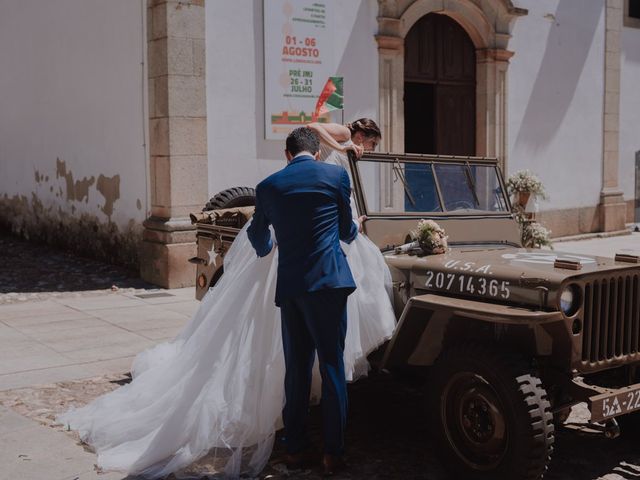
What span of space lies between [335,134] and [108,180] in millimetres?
6792

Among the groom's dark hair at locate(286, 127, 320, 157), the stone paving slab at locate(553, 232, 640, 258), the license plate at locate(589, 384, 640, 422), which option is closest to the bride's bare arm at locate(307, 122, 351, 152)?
the groom's dark hair at locate(286, 127, 320, 157)

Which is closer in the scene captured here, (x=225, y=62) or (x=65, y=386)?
(x=65, y=386)

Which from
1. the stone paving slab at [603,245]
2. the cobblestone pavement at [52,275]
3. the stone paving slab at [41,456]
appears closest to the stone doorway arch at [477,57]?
the stone paving slab at [603,245]

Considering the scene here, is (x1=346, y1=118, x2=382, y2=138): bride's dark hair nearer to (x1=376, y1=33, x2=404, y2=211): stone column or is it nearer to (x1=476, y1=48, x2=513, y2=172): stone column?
(x1=376, y1=33, x2=404, y2=211): stone column

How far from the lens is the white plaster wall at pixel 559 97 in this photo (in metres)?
14.1

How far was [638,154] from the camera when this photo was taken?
16828 mm

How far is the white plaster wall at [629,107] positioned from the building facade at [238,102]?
0.15ft

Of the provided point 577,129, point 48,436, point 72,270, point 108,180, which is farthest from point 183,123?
point 577,129

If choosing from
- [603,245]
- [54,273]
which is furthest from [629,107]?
[54,273]

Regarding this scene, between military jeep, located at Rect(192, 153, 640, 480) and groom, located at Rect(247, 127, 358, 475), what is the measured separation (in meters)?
0.43

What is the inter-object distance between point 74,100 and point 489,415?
10.0m

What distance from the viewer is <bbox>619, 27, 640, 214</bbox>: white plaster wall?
642 inches

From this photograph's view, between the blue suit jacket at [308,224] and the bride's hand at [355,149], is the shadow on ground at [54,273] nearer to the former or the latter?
the bride's hand at [355,149]

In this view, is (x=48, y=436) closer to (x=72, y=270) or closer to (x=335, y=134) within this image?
(x=335, y=134)
